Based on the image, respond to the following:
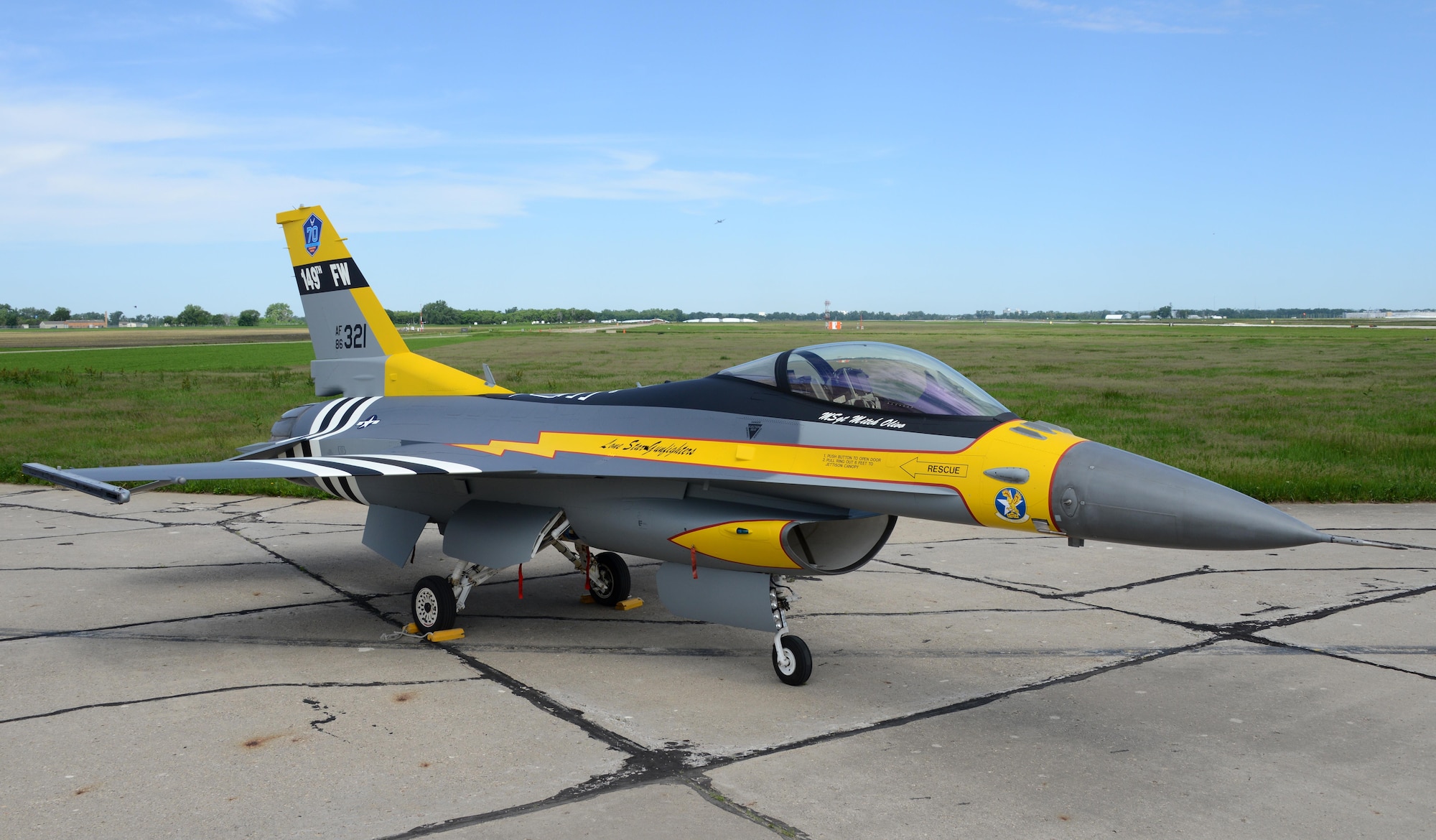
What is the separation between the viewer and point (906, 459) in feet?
20.3

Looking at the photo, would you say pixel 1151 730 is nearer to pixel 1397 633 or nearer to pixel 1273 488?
pixel 1397 633

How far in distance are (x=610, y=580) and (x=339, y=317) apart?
172 inches

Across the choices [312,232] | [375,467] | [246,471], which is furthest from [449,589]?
[312,232]

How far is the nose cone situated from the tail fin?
6543 millimetres

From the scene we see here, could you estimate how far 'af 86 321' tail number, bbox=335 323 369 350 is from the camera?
1041 cm

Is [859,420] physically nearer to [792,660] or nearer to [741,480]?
[741,480]

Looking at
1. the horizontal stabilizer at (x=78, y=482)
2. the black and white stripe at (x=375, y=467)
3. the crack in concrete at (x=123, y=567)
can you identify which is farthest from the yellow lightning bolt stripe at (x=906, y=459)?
the crack in concrete at (x=123, y=567)

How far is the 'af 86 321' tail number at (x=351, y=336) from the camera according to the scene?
10.4m

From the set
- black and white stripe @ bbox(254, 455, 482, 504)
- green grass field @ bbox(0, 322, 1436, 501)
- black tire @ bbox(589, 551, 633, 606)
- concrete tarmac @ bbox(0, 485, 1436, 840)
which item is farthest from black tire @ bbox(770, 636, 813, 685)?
green grass field @ bbox(0, 322, 1436, 501)

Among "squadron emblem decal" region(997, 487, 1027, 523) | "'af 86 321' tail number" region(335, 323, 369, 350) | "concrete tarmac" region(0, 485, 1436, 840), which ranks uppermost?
"'af 86 321' tail number" region(335, 323, 369, 350)

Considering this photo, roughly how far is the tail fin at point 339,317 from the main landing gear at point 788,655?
491 centimetres

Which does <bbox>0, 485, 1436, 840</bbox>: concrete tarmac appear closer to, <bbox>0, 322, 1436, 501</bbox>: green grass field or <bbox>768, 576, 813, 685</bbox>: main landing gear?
<bbox>768, 576, 813, 685</bbox>: main landing gear

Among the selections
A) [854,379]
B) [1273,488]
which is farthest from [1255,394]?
[854,379]

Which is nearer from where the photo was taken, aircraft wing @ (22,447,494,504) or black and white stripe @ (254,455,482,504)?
aircraft wing @ (22,447,494,504)
